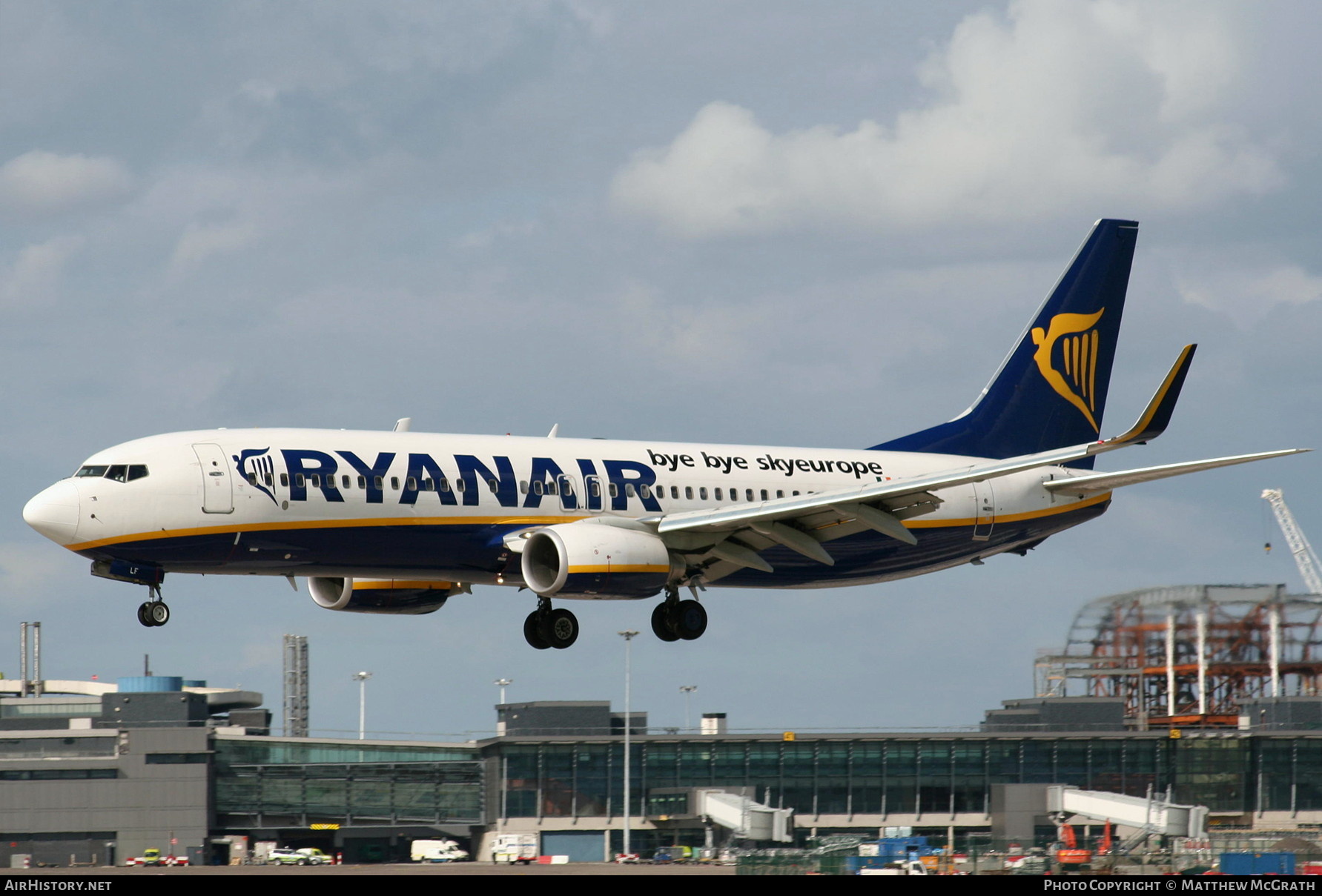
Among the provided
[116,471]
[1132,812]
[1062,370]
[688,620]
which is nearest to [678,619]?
[688,620]

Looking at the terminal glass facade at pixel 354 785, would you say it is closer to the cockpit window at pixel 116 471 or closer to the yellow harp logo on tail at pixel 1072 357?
the yellow harp logo on tail at pixel 1072 357

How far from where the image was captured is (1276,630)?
86375 millimetres

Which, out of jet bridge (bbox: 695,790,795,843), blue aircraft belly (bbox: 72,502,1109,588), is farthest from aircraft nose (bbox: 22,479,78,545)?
jet bridge (bbox: 695,790,795,843)

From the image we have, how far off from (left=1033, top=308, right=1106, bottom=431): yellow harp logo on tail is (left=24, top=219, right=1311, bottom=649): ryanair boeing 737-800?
115 inches

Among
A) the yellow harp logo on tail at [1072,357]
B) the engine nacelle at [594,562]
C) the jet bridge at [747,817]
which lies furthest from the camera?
the jet bridge at [747,817]

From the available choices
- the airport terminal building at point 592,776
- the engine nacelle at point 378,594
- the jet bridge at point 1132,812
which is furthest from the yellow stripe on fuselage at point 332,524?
the airport terminal building at point 592,776

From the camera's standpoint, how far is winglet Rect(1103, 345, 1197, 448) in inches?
1719

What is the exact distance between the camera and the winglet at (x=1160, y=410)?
1719 inches

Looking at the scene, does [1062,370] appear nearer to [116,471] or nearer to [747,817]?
[747,817]

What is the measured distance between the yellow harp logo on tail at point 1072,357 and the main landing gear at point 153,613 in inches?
1193

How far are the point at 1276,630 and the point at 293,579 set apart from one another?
5691cm

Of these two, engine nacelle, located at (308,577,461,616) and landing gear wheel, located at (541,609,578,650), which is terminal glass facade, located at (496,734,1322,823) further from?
landing gear wheel, located at (541,609,578,650)

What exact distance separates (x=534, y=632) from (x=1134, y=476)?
1751cm
